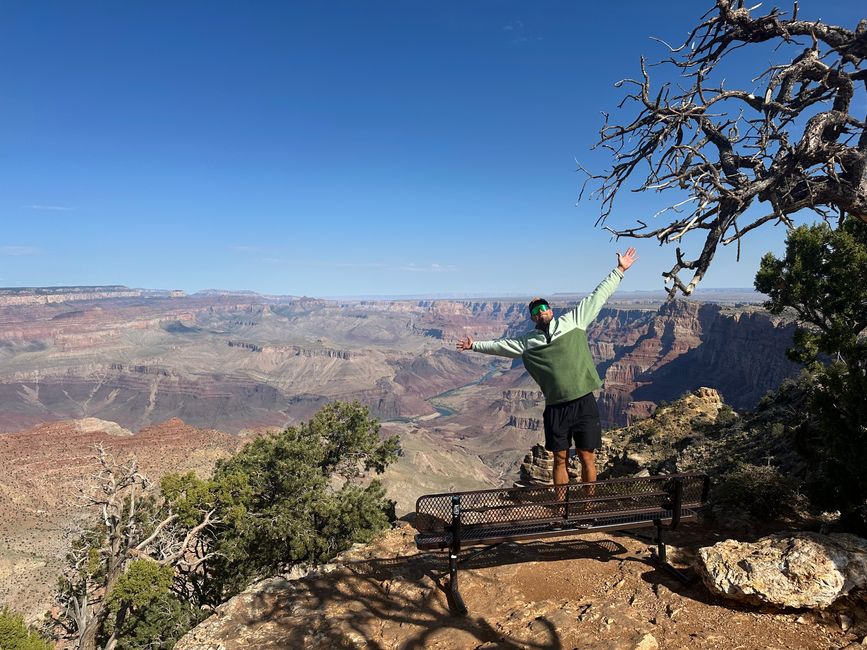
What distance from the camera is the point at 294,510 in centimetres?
1903

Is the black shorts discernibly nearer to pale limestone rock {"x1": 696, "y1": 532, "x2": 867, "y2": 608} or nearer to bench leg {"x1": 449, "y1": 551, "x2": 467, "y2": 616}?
pale limestone rock {"x1": 696, "y1": 532, "x2": 867, "y2": 608}

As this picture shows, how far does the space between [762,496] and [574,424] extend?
4.41 m

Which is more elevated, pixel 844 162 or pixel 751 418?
pixel 844 162

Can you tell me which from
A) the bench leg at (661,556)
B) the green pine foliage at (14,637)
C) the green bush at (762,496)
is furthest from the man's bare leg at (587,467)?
the green pine foliage at (14,637)

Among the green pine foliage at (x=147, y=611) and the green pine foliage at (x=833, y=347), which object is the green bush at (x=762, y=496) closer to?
the green pine foliage at (x=833, y=347)

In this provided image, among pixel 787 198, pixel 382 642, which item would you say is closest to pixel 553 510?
pixel 382 642

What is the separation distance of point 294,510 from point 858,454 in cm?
1856

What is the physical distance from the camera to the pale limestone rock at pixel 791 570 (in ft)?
14.2

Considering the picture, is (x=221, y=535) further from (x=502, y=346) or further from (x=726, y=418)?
(x=726, y=418)

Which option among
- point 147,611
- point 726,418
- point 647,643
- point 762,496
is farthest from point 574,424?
point 726,418

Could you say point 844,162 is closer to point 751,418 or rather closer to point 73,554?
point 751,418

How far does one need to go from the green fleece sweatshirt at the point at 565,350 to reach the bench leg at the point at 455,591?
90.4 inches

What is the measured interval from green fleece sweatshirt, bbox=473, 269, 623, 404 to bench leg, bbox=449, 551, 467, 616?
2296 mm

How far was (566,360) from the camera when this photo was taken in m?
5.43
